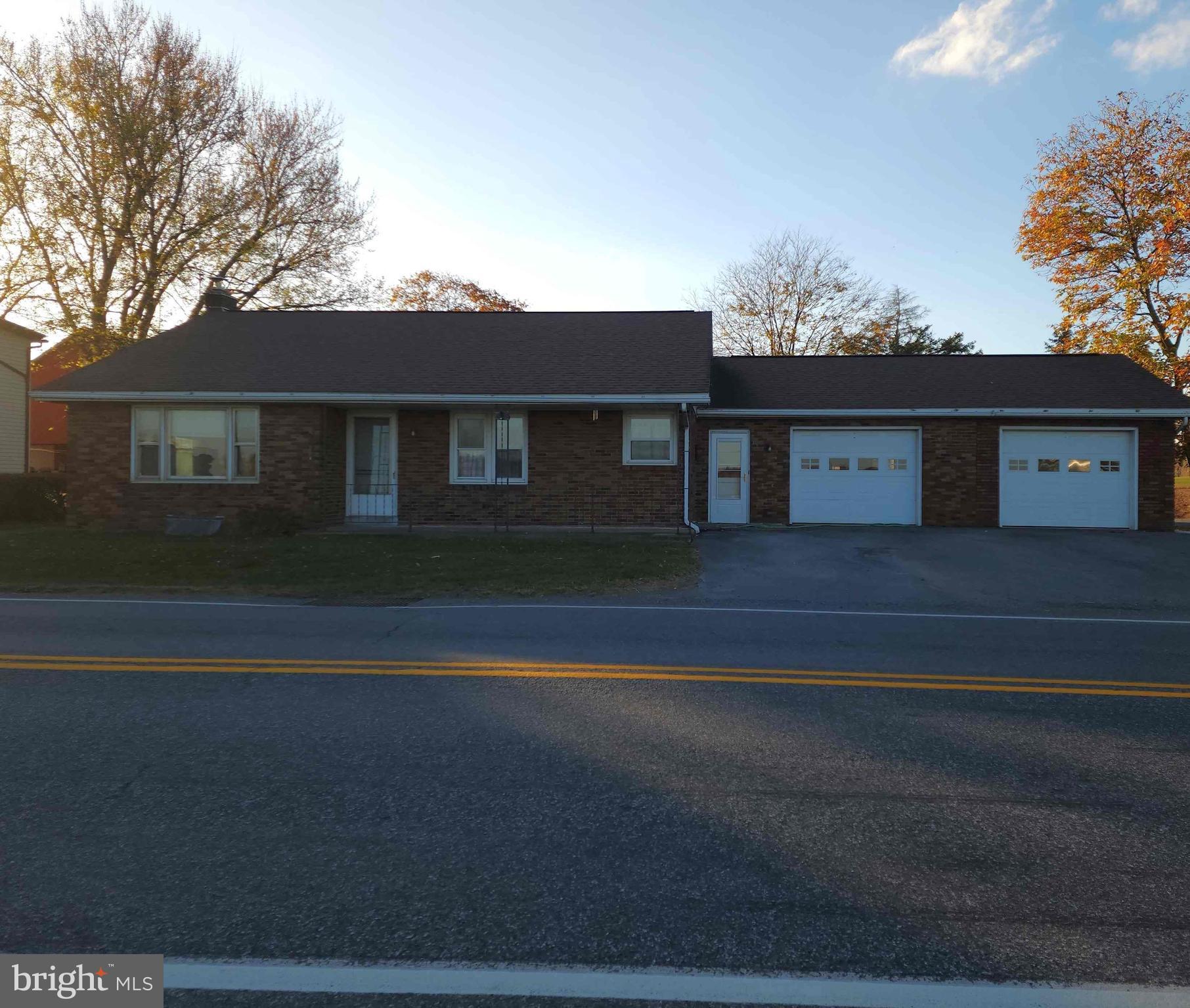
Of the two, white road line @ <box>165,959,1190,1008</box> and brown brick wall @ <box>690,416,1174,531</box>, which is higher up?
brown brick wall @ <box>690,416,1174,531</box>

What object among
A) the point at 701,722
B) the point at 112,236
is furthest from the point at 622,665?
the point at 112,236

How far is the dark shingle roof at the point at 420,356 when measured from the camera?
693 inches

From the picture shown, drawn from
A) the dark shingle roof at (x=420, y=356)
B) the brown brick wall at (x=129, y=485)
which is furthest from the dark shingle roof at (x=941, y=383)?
A: the brown brick wall at (x=129, y=485)

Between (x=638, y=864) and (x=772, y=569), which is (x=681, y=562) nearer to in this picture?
(x=772, y=569)

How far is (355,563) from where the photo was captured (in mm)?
13531

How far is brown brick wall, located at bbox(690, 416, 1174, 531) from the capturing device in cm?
1894

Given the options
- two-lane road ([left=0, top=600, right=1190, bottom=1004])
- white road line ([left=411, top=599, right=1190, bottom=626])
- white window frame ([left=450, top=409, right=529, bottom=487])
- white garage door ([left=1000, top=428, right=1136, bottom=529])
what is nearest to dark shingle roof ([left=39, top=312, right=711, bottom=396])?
white window frame ([left=450, top=409, right=529, bottom=487])

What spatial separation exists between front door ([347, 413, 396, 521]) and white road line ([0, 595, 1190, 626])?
326 inches

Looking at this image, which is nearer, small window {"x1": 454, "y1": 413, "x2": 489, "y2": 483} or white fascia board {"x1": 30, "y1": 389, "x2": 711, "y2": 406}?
white fascia board {"x1": 30, "y1": 389, "x2": 711, "y2": 406}

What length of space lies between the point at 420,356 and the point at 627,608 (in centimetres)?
1139

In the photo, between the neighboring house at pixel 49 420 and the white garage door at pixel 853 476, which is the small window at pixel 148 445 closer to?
the white garage door at pixel 853 476

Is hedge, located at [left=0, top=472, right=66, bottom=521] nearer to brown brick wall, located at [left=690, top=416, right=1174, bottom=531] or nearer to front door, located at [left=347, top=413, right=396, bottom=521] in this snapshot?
front door, located at [left=347, top=413, right=396, bottom=521]

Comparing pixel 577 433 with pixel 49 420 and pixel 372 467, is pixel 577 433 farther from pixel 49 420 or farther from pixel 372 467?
pixel 49 420

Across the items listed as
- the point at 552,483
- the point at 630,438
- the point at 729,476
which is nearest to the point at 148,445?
the point at 552,483
